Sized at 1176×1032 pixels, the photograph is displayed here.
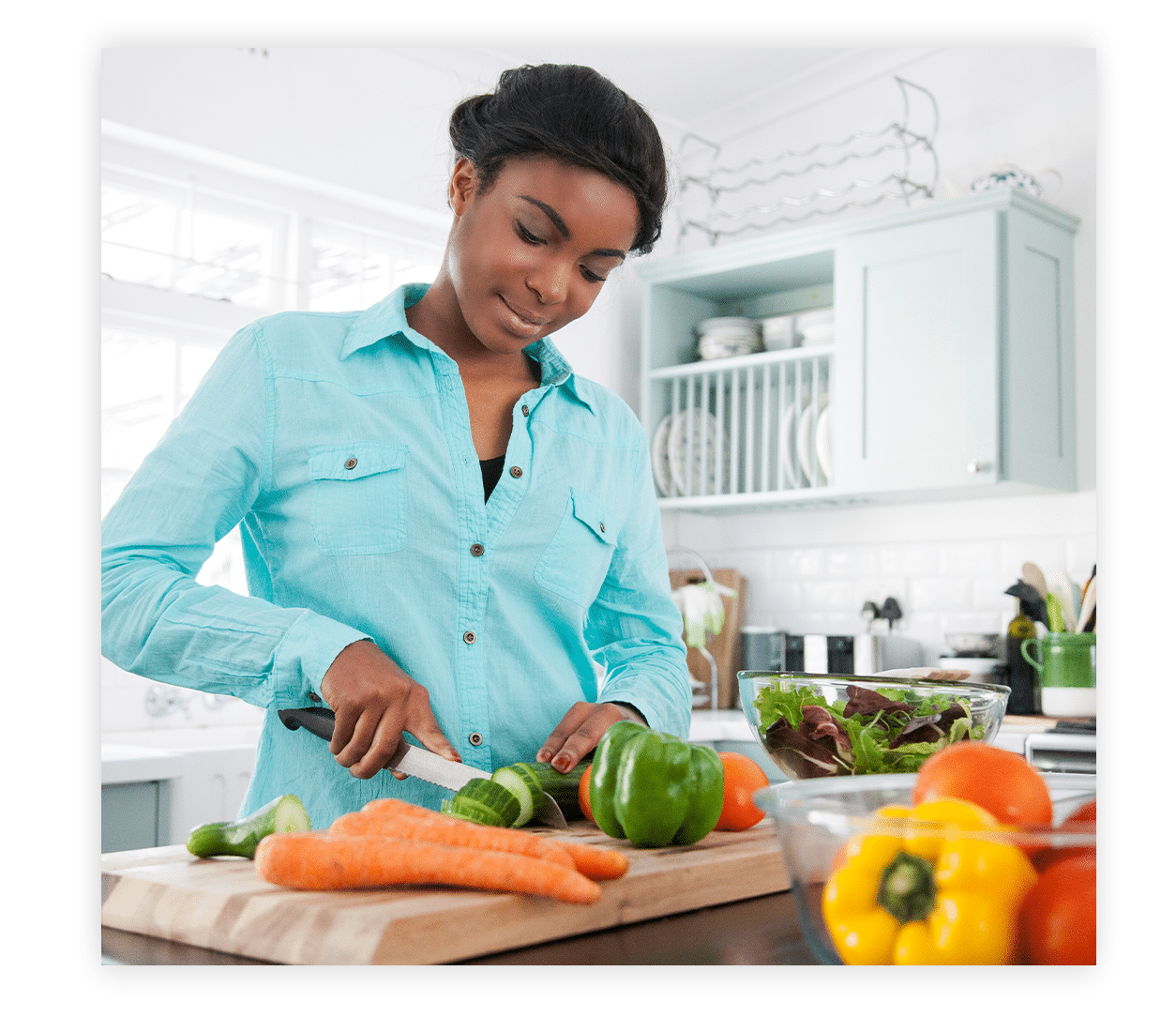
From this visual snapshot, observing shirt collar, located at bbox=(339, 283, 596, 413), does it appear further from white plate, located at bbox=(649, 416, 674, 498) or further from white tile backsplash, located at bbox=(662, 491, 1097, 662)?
white plate, located at bbox=(649, 416, 674, 498)

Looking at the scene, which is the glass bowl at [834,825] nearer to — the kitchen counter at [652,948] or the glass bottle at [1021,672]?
the kitchen counter at [652,948]

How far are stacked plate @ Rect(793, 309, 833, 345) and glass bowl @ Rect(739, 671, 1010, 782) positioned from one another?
2.15 metres

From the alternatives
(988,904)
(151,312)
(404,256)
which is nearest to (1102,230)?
(988,904)

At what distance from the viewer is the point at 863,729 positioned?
→ 0.88m

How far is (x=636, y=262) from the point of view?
3461 mm

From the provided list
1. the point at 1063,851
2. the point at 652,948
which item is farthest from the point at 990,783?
the point at 652,948

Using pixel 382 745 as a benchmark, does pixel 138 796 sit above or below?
below

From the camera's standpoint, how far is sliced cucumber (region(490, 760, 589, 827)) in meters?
0.86

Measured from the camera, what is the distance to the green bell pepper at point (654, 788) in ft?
2.59

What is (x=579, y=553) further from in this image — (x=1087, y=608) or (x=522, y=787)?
(x=1087, y=608)

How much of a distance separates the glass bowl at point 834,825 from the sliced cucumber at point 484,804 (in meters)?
0.27

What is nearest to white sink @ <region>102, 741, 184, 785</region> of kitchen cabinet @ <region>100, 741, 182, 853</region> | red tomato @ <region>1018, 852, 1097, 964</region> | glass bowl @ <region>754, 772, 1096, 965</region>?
kitchen cabinet @ <region>100, 741, 182, 853</region>

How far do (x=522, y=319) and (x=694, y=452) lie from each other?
7.47ft

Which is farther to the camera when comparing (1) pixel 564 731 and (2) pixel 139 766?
(2) pixel 139 766
